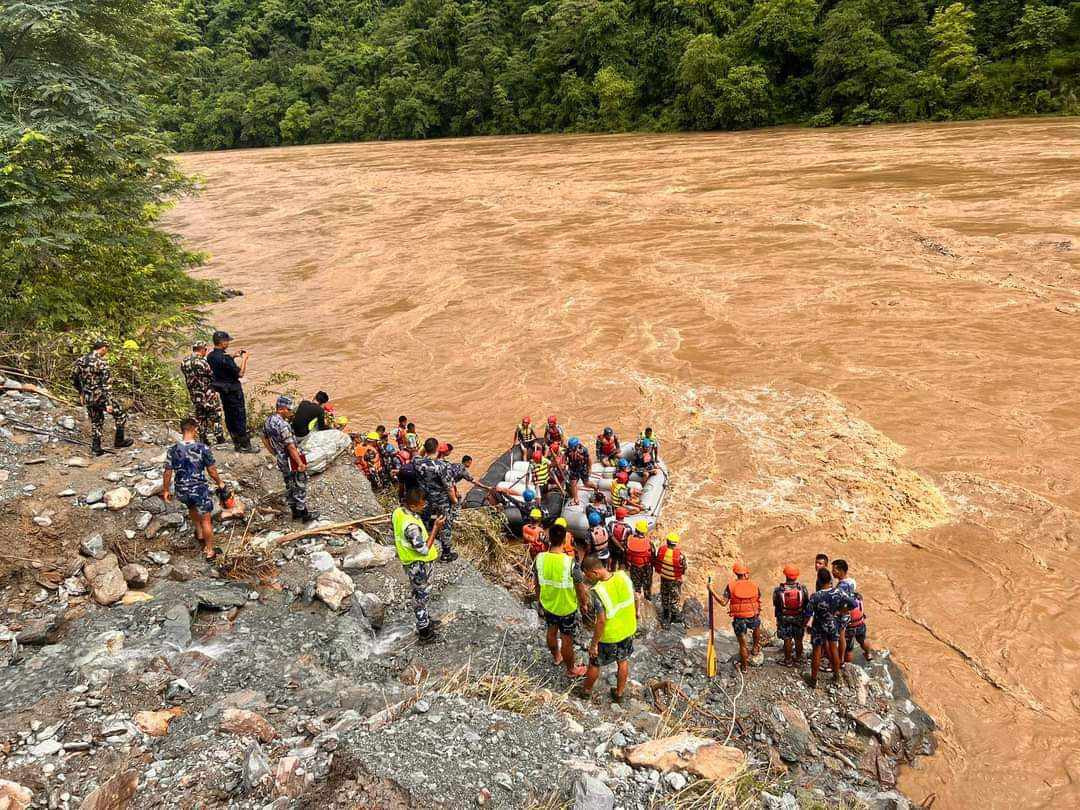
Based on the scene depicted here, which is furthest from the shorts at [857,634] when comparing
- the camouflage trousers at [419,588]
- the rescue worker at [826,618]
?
the camouflage trousers at [419,588]

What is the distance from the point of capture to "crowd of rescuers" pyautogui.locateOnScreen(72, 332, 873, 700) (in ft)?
16.5

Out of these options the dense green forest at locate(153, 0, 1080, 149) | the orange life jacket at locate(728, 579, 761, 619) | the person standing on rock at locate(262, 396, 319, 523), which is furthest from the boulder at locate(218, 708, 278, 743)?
the dense green forest at locate(153, 0, 1080, 149)

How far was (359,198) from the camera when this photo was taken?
116ft

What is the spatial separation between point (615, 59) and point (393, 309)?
147 ft

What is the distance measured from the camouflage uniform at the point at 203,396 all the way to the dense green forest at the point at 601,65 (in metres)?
7.97

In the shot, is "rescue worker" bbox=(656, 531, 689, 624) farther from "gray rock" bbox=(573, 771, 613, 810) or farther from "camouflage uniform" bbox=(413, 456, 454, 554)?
"gray rock" bbox=(573, 771, 613, 810)

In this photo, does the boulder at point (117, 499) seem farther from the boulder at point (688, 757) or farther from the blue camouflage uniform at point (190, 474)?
the boulder at point (688, 757)

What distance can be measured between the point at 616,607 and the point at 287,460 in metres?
3.63

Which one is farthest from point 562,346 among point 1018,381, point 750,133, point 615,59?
point 615,59

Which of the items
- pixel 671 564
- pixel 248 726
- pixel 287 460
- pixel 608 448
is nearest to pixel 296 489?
pixel 287 460

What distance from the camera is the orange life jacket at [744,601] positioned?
6.16 meters

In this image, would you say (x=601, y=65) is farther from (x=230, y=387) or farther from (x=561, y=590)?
(x=561, y=590)

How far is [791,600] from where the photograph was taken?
20.4 feet

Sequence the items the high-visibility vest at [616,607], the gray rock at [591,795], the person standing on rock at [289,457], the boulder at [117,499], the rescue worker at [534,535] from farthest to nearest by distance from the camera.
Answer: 1. the rescue worker at [534,535]
2. the person standing on rock at [289,457]
3. the boulder at [117,499]
4. the high-visibility vest at [616,607]
5. the gray rock at [591,795]
